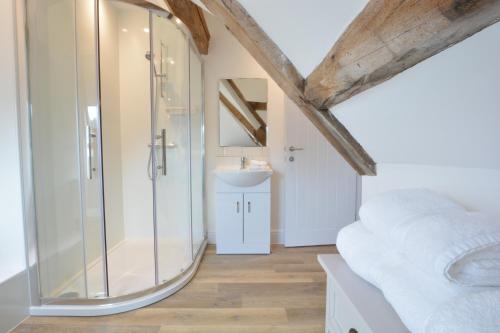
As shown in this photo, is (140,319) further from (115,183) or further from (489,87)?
(489,87)

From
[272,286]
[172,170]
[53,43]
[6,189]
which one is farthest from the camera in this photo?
[172,170]

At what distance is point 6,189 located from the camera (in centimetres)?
147

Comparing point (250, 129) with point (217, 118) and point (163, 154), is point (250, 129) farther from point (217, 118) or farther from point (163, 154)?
point (163, 154)

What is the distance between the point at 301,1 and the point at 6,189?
1847 millimetres

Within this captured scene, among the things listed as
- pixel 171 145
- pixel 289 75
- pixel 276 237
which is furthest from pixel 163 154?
pixel 276 237

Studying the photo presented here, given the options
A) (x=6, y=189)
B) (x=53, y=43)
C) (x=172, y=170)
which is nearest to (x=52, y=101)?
(x=53, y=43)

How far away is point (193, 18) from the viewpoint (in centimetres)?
211

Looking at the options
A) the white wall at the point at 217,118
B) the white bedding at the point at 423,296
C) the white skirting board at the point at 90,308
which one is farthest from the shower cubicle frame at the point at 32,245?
the white bedding at the point at 423,296

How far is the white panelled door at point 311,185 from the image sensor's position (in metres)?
2.62

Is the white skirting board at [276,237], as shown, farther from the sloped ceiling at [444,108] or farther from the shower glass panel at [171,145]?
the sloped ceiling at [444,108]

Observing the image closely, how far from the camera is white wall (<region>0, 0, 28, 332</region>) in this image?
1408 mm

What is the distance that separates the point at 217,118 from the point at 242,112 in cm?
28

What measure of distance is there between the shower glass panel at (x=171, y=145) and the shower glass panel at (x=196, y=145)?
8 centimetres

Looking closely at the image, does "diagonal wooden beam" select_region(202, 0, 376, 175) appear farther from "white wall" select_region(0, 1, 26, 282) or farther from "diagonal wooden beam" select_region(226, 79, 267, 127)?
"diagonal wooden beam" select_region(226, 79, 267, 127)
